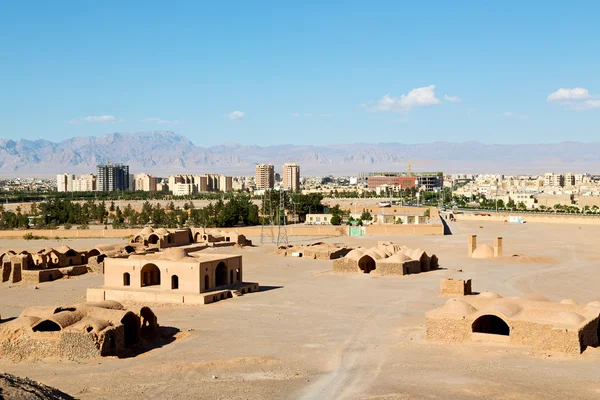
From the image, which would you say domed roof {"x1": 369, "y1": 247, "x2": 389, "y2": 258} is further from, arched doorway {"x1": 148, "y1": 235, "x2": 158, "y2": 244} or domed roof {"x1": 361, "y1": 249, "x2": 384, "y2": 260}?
arched doorway {"x1": 148, "y1": 235, "x2": 158, "y2": 244}

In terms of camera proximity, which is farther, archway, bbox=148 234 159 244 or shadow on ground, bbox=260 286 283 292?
archway, bbox=148 234 159 244

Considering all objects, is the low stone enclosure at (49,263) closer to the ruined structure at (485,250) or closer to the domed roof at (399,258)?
the domed roof at (399,258)

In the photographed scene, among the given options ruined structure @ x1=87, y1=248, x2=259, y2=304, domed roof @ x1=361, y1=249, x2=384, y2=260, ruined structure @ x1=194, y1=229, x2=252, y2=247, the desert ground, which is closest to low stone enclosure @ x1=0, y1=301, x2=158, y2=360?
the desert ground

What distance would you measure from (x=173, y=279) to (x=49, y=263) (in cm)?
1330

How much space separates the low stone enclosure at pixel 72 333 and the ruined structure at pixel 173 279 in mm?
7656

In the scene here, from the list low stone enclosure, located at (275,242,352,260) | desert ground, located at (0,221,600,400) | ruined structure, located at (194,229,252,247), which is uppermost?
ruined structure, located at (194,229,252,247)

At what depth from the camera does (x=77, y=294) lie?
33.8 meters

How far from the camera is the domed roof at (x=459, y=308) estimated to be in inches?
881

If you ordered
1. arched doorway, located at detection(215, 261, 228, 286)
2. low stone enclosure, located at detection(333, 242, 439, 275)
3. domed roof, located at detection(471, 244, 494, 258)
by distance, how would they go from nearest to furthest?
arched doorway, located at detection(215, 261, 228, 286)
low stone enclosure, located at detection(333, 242, 439, 275)
domed roof, located at detection(471, 244, 494, 258)

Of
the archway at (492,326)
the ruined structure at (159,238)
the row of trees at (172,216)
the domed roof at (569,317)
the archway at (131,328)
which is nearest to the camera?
the domed roof at (569,317)

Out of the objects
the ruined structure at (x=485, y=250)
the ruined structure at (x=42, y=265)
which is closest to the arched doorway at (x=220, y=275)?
the ruined structure at (x=42, y=265)

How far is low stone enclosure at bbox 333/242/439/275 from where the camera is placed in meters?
38.2

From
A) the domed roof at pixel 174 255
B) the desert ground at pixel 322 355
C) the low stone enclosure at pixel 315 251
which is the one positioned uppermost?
the domed roof at pixel 174 255

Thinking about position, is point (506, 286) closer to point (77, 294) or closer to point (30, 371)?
point (77, 294)
